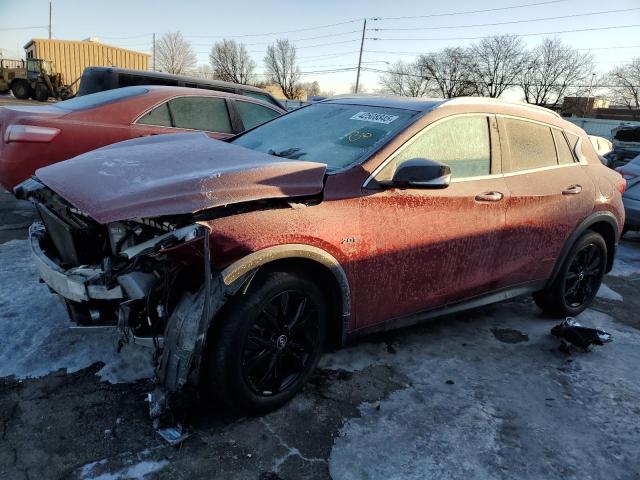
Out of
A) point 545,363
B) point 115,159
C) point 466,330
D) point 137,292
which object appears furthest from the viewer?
point 466,330

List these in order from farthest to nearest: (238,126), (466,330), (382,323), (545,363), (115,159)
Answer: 1. (238,126)
2. (466,330)
3. (545,363)
4. (382,323)
5. (115,159)

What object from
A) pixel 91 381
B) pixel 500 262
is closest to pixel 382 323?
pixel 500 262

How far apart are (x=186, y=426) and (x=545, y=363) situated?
96.7 inches

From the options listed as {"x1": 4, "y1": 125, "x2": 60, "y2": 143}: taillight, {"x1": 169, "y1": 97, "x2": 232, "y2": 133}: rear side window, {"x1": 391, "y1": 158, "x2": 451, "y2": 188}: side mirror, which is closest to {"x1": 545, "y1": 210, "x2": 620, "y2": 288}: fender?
{"x1": 391, "y1": 158, "x2": 451, "y2": 188}: side mirror

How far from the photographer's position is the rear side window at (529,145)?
349 centimetres

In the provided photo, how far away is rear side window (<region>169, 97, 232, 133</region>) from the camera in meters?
5.44

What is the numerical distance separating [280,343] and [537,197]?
2.20 meters

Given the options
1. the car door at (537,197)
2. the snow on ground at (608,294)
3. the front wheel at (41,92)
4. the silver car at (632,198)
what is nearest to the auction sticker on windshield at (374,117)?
the car door at (537,197)

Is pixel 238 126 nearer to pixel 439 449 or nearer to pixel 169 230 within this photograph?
pixel 169 230

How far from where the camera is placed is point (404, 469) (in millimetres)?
2271

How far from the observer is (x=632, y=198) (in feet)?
23.8

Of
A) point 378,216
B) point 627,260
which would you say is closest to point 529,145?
point 378,216

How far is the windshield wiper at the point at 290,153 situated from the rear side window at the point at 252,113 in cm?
296

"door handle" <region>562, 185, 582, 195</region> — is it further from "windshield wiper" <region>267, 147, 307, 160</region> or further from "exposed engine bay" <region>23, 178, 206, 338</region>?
"exposed engine bay" <region>23, 178, 206, 338</region>
